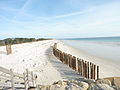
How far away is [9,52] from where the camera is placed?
83.3ft

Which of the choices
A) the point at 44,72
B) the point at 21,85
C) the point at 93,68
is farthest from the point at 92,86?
the point at 44,72

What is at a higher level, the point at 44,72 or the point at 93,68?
the point at 93,68

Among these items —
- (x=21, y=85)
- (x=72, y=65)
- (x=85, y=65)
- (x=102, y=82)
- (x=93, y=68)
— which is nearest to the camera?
(x=102, y=82)

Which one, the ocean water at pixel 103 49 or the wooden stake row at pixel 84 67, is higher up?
the wooden stake row at pixel 84 67

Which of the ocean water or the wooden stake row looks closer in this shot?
the wooden stake row

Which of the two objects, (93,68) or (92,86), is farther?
(93,68)

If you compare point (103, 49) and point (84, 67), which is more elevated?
point (84, 67)

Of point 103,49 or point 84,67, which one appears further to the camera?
point 103,49

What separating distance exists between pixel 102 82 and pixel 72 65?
593 centimetres

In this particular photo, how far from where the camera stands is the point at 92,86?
731 cm

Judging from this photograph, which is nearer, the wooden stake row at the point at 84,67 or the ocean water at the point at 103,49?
the wooden stake row at the point at 84,67

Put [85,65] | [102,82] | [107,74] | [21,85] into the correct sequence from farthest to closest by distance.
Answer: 1. [107,74]
2. [85,65]
3. [21,85]
4. [102,82]

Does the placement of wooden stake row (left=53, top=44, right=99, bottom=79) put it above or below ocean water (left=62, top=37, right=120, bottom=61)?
above

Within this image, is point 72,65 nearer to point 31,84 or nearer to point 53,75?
point 53,75
